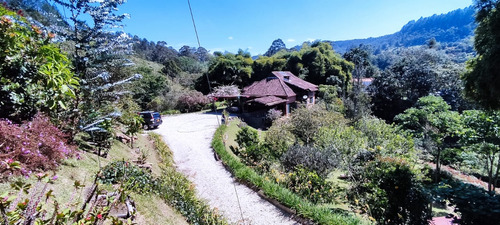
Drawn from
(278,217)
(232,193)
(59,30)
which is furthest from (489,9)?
(59,30)

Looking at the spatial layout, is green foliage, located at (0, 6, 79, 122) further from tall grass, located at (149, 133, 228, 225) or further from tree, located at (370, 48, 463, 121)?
tree, located at (370, 48, 463, 121)

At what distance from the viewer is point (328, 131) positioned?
1231 cm

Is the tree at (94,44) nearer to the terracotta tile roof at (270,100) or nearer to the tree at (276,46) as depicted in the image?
the terracotta tile roof at (270,100)

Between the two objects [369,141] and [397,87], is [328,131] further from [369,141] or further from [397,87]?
[397,87]

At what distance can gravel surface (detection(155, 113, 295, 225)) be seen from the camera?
22.7 ft

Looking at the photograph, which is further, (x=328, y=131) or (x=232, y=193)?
(x=328, y=131)

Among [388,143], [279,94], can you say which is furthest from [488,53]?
[279,94]

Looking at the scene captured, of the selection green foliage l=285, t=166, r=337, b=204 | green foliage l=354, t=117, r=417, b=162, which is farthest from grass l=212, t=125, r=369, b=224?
green foliage l=354, t=117, r=417, b=162

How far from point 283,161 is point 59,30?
8.60m

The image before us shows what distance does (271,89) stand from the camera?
25469mm

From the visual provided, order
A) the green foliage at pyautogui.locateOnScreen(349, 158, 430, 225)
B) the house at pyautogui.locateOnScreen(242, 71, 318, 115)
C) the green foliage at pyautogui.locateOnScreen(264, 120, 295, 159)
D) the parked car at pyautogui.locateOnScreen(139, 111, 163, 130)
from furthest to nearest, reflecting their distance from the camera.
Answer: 1. the house at pyautogui.locateOnScreen(242, 71, 318, 115)
2. the parked car at pyautogui.locateOnScreen(139, 111, 163, 130)
3. the green foliage at pyautogui.locateOnScreen(264, 120, 295, 159)
4. the green foliage at pyautogui.locateOnScreen(349, 158, 430, 225)

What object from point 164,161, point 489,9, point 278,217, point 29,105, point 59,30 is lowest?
point 278,217

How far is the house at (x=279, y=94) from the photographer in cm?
2333

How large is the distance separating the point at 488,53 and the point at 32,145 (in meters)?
9.42
